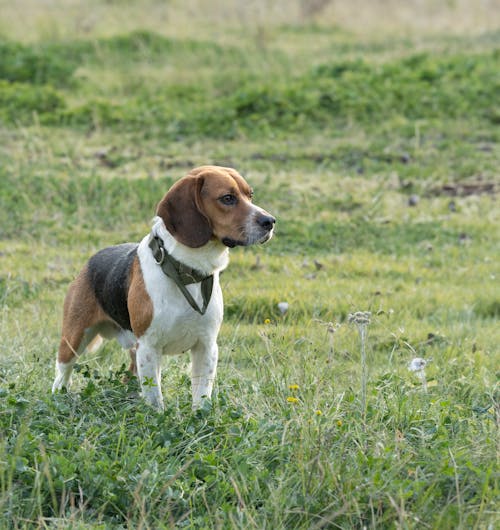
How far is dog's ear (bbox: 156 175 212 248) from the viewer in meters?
4.64

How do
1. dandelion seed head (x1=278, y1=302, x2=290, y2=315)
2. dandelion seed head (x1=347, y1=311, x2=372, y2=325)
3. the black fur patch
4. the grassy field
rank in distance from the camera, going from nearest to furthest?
the grassy field, dandelion seed head (x1=347, y1=311, x2=372, y2=325), the black fur patch, dandelion seed head (x1=278, y1=302, x2=290, y2=315)

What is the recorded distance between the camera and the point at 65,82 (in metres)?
13.5

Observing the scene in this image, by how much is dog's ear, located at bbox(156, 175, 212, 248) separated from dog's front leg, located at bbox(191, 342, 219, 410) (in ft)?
1.76

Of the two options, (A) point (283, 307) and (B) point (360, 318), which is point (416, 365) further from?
(A) point (283, 307)

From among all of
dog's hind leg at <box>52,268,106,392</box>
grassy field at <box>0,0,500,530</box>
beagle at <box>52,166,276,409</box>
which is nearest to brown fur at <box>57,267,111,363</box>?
dog's hind leg at <box>52,268,106,392</box>

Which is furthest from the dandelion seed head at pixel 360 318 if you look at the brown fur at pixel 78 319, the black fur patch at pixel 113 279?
the brown fur at pixel 78 319

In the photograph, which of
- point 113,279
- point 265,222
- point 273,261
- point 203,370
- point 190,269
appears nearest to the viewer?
point 265,222

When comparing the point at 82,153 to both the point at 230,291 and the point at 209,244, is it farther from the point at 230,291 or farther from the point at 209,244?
the point at 209,244

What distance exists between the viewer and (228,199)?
4684 millimetres

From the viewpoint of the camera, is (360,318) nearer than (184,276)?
Yes

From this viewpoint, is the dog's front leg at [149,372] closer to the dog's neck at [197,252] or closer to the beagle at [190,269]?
the beagle at [190,269]

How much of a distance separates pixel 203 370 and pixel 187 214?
0.78 metres

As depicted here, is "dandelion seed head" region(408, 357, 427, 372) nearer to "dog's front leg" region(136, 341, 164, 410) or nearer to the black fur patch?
"dog's front leg" region(136, 341, 164, 410)

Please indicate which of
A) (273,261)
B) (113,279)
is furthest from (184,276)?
(273,261)
